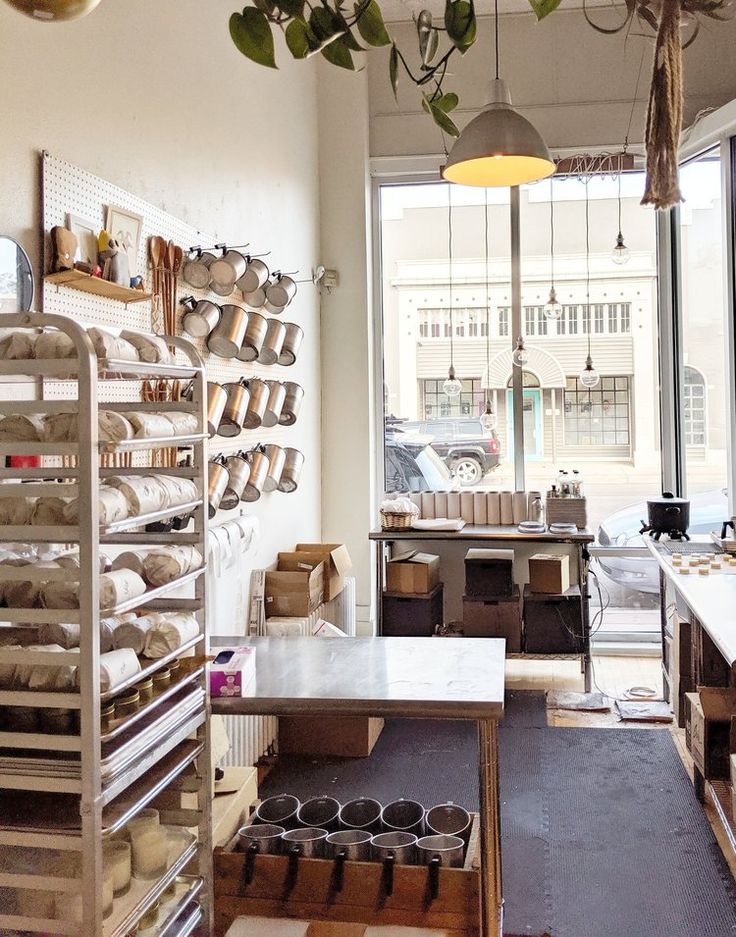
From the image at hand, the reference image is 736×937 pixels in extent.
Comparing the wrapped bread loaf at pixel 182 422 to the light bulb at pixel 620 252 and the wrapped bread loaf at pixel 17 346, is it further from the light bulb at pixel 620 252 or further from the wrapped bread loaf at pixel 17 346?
the light bulb at pixel 620 252

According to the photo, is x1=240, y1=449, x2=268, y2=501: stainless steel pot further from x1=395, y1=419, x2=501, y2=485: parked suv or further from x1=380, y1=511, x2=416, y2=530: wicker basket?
x1=395, y1=419, x2=501, y2=485: parked suv

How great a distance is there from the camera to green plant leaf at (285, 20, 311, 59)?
2.07ft

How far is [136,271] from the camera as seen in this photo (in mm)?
3037

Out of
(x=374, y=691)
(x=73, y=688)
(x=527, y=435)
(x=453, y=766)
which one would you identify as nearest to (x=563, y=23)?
(x=527, y=435)

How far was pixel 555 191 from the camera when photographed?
5711 mm

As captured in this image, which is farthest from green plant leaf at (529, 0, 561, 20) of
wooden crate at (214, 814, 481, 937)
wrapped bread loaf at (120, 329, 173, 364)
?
wooden crate at (214, 814, 481, 937)

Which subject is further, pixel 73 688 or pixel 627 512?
pixel 627 512

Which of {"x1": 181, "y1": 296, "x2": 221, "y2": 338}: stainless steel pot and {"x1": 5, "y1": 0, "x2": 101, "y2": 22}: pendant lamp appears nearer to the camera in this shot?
{"x1": 5, "y1": 0, "x2": 101, "y2": 22}: pendant lamp

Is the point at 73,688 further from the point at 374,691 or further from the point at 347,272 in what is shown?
the point at 347,272

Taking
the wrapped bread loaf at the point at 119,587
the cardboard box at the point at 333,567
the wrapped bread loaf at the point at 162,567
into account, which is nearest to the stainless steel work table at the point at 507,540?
the cardboard box at the point at 333,567

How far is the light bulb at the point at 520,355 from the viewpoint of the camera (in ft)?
17.9

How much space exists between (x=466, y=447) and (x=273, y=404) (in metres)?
2.00

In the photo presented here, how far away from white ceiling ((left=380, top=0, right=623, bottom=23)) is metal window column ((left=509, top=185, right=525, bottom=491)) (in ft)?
3.31

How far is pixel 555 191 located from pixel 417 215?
0.87m
